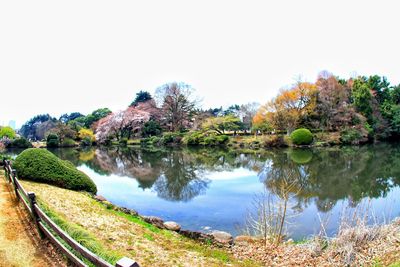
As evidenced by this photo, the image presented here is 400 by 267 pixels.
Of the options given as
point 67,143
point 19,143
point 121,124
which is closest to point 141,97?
point 121,124

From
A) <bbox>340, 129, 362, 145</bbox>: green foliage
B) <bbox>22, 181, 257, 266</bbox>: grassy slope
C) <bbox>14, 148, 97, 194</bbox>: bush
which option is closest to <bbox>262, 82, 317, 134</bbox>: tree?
<bbox>340, 129, 362, 145</bbox>: green foliage

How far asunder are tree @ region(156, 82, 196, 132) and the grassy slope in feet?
108

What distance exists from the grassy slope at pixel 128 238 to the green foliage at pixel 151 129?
3317cm

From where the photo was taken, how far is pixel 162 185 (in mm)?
12203

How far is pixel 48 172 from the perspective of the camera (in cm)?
929

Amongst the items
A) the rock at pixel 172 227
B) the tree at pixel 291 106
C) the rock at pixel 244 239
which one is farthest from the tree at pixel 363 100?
the rock at pixel 172 227

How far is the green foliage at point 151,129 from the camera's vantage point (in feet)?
133

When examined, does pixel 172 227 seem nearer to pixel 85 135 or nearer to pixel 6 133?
pixel 6 133

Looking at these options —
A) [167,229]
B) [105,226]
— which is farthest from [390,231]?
[105,226]

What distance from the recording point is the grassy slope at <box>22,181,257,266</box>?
178 inches

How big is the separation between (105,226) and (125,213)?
1578 mm

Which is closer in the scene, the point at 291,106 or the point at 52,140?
the point at 291,106

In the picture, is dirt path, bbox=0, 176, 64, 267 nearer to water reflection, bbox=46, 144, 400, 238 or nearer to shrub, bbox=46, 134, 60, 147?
water reflection, bbox=46, 144, 400, 238

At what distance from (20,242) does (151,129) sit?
3631 cm
